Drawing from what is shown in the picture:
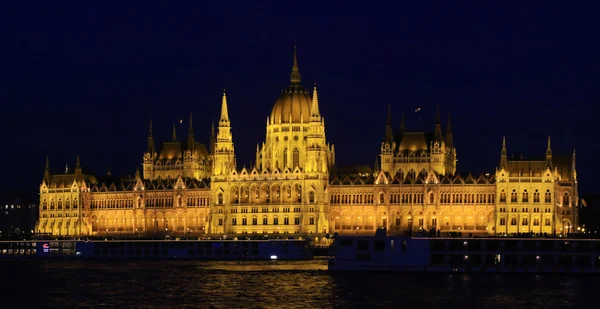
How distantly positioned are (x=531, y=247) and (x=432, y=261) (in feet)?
33.8

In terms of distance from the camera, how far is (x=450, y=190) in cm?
19150

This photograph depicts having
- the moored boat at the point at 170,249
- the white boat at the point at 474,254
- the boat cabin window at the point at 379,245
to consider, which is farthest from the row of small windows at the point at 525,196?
the boat cabin window at the point at 379,245

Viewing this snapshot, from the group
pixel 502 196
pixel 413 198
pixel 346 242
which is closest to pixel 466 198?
A: pixel 502 196

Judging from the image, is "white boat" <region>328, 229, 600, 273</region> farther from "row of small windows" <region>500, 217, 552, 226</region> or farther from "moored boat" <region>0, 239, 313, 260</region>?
"row of small windows" <region>500, 217, 552, 226</region>

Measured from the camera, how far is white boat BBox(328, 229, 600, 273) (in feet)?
404

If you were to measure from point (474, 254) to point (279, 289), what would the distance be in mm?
24873

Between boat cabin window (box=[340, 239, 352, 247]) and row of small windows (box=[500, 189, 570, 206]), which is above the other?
row of small windows (box=[500, 189, 570, 206])

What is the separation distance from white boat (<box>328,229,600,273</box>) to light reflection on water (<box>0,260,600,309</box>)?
1695 millimetres

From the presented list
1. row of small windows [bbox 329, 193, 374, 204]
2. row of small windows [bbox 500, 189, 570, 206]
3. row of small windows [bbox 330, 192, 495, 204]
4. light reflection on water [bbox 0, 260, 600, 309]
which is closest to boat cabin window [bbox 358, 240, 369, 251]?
light reflection on water [bbox 0, 260, 600, 309]

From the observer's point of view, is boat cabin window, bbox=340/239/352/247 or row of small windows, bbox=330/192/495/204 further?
row of small windows, bbox=330/192/495/204

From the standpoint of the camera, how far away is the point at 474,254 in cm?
12544

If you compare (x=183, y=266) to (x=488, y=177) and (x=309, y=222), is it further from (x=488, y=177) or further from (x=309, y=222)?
(x=488, y=177)

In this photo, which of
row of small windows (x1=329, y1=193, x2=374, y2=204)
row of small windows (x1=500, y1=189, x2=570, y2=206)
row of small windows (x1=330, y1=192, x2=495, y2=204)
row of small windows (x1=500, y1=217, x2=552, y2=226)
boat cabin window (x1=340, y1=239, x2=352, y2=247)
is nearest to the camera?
boat cabin window (x1=340, y1=239, x2=352, y2=247)

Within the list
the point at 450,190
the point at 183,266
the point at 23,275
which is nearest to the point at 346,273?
the point at 183,266
